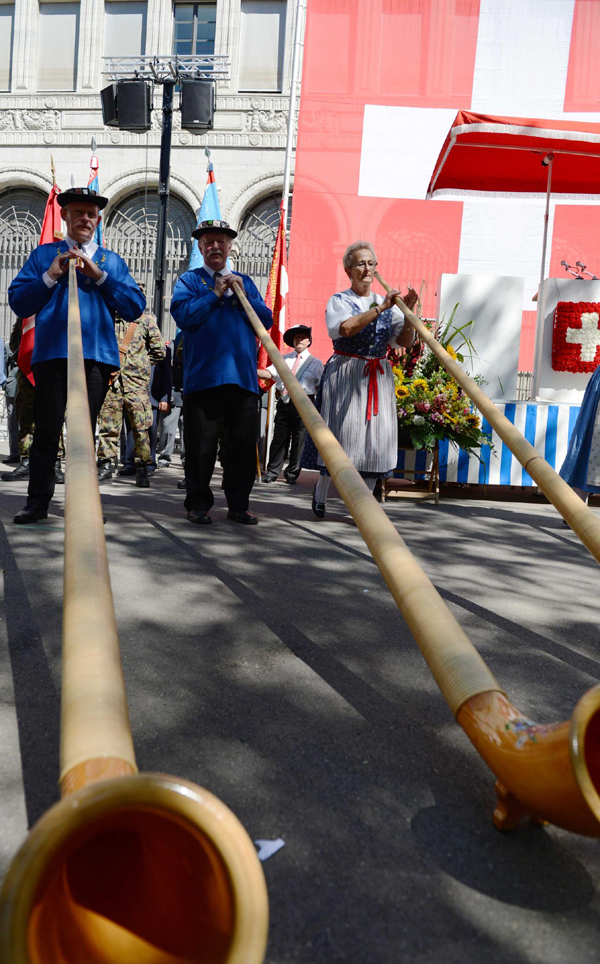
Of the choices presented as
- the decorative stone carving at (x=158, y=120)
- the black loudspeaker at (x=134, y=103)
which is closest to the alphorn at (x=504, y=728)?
the black loudspeaker at (x=134, y=103)

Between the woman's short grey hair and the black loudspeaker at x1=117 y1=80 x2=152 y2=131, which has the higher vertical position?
the black loudspeaker at x1=117 y1=80 x2=152 y2=131

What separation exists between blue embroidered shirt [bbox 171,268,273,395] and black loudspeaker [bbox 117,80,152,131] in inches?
295

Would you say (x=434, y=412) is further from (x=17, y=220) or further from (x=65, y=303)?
(x=17, y=220)

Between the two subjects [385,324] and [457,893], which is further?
[385,324]

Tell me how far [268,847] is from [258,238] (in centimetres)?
1999

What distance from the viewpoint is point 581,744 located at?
138 centimetres

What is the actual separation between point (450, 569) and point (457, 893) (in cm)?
296

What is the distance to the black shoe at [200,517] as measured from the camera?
5.61 m

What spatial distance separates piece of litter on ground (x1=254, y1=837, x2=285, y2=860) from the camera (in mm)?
1720

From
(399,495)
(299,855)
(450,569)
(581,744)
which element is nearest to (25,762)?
(299,855)

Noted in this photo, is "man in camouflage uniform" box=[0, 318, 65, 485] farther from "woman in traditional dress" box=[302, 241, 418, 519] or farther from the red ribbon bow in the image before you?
the red ribbon bow

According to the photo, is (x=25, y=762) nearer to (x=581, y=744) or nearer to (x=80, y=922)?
(x=80, y=922)

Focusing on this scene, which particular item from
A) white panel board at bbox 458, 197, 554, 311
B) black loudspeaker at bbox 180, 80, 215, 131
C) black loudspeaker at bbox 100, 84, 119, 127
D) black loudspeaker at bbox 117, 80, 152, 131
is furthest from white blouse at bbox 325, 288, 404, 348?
black loudspeaker at bbox 100, 84, 119, 127

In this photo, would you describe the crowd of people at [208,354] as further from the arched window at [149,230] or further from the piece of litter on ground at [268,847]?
the arched window at [149,230]
